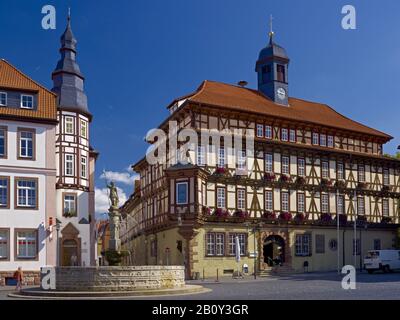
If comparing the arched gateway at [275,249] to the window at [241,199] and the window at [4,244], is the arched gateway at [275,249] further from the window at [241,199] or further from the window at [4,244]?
the window at [4,244]

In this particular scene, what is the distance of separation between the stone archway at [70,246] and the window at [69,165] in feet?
12.0

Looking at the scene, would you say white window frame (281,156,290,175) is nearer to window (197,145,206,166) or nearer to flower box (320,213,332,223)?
flower box (320,213,332,223)

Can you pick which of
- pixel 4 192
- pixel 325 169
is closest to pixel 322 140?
pixel 325 169

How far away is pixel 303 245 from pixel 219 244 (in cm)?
851

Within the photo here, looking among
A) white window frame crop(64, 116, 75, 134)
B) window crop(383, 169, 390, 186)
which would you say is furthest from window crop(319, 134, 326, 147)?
white window frame crop(64, 116, 75, 134)

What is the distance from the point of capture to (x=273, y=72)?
5691cm

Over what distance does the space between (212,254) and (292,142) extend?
12.8 m

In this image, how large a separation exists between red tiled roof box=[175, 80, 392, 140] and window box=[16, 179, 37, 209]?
13.5 metres

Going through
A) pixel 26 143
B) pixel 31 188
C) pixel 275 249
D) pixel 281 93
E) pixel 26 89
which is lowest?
pixel 275 249

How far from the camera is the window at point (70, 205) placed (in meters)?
44.2

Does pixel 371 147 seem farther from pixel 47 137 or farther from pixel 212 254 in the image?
pixel 47 137

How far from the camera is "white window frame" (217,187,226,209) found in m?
47.1

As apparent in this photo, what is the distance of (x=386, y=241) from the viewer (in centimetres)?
5725

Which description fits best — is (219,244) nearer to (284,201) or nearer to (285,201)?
(284,201)
